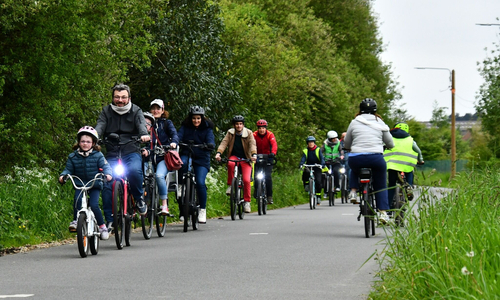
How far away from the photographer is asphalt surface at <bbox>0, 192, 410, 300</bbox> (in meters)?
7.41

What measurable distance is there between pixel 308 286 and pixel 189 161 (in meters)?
6.87

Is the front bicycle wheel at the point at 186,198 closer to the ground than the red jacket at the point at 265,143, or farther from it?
closer to the ground

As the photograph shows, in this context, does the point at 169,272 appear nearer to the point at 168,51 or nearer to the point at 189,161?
the point at 189,161

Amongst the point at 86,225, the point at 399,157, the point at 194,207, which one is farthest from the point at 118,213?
the point at 399,157

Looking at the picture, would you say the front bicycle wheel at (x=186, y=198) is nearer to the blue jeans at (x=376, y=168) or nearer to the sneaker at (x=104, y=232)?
the blue jeans at (x=376, y=168)

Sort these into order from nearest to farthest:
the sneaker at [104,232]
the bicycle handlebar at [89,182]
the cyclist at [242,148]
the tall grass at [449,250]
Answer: the tall grass at [449,250] → the bicycle handlebar at [89,182] → the sneaker at [104,232] → the cyclist at [242,148]

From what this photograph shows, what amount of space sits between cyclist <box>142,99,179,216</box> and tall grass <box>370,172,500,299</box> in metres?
5.88

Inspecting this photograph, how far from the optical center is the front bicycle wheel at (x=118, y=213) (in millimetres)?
10875

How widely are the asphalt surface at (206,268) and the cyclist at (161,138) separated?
27.4 inches

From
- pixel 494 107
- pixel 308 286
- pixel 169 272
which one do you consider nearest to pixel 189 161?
pixel 169 272

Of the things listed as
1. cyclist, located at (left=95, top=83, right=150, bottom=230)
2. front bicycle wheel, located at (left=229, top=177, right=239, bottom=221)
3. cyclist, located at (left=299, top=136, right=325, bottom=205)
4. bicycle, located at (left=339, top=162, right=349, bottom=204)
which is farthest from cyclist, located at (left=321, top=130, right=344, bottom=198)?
cyclist, located at (left=95, top=83, right=150, bottom=230)

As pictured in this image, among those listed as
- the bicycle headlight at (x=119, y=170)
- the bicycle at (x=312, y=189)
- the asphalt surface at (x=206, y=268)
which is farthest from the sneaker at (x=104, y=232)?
the bicycle at (x=312, y=189)

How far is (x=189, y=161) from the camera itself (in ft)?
47.3

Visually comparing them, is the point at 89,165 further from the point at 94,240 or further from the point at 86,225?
the point at 94,240
